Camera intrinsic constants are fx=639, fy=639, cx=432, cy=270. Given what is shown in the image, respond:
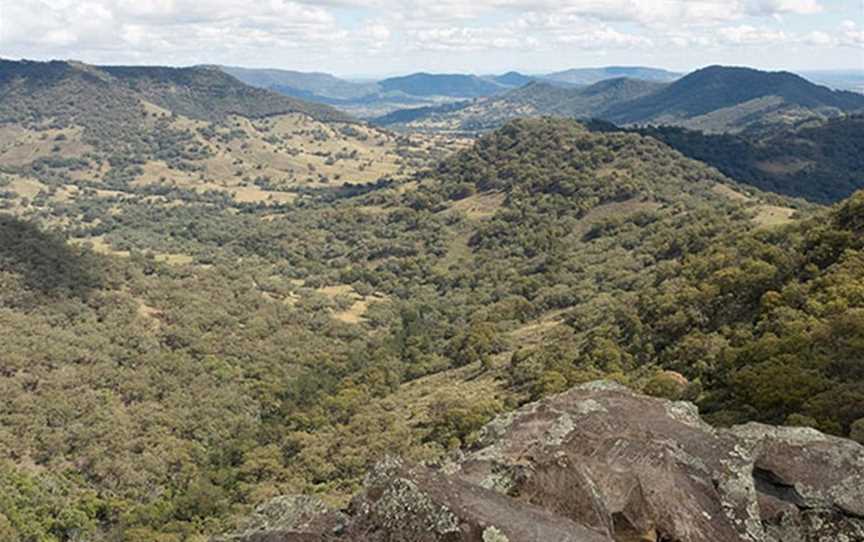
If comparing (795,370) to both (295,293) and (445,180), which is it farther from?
(445,180)

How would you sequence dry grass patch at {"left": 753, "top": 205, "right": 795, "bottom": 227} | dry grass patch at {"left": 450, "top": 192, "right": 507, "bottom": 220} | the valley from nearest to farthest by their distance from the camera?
the valley, dry grass patch at {"left": 753, "top": 205, "right": 795, "bottom": 227}, dry grass patch at {"left": 450, "top": 192, "right": 507, "bottom": 220}

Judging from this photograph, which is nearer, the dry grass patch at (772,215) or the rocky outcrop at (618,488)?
the rocky outcrop at (618,488)

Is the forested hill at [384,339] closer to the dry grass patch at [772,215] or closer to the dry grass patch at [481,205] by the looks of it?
the dry grass patch at [772,215]

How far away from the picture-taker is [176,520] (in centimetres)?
5491

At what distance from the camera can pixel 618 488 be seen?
14.0 metres

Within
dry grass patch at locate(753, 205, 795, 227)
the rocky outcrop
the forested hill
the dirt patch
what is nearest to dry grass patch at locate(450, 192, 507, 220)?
the forested hill

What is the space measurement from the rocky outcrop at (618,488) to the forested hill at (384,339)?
405 cm

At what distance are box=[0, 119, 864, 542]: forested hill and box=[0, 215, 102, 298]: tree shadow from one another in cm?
48

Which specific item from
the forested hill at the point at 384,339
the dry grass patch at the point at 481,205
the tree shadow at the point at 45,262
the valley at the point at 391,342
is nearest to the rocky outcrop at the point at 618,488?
the valley at the point at 391,342

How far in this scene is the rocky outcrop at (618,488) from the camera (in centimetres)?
1173

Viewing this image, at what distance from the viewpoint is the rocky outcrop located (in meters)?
11.7

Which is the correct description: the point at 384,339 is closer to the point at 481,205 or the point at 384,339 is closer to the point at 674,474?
the point at 481,205

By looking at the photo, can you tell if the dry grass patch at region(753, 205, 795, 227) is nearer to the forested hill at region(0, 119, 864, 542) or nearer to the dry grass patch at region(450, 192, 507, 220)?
the forested hill at region(0, 119, 864, 542)

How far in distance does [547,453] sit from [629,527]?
2.96 metres
